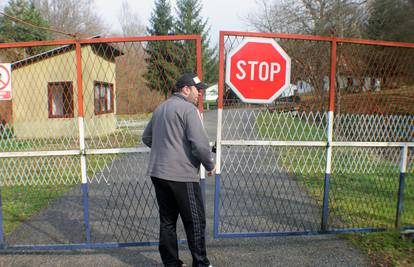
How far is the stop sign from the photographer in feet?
11.1

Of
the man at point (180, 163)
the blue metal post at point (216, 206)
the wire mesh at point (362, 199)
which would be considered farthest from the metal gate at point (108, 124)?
the wire mesh at point (362, 199)

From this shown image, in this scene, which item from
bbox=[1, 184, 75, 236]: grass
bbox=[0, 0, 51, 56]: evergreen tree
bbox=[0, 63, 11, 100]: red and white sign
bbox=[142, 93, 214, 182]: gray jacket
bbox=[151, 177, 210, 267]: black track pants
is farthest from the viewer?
bbox=[0, 0, 51, 56]: evergreen tree

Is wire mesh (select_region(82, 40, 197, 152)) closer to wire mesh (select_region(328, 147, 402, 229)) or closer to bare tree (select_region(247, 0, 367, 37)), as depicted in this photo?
wire mesh (select_region(328, 147, 402, 229))

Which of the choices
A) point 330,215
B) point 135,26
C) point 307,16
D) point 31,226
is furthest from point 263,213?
point 135,26

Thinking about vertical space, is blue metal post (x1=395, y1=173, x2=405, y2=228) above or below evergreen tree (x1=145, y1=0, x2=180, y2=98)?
below

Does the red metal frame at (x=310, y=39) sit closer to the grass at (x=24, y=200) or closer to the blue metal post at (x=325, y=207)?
the blue metal post at (x=325, y=207)

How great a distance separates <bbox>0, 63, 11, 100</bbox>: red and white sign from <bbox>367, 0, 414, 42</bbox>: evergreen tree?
628 inches

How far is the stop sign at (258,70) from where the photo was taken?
11.1ft

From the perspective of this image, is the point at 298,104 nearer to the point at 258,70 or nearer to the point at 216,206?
the point at 258,70

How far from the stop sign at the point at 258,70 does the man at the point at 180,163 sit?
564mm

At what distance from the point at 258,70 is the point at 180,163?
139 cm

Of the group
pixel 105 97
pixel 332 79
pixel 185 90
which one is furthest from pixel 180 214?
pixel 332 79

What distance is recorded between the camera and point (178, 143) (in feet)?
9.15

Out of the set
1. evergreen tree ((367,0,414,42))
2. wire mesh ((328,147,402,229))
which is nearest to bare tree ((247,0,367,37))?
evergreen tree ((367,0,414,42))
